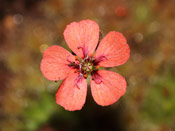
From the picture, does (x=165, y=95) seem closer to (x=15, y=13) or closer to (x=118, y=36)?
(x=118, y=36)

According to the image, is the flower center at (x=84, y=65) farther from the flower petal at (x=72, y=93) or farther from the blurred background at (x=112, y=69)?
the blurred background at (x=112, y=69)

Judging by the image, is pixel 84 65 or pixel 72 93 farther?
pixel 84 65

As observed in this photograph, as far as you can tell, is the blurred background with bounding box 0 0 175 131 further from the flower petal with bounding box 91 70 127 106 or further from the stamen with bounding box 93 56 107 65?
the flower petal with bounding box 91 70 127 106

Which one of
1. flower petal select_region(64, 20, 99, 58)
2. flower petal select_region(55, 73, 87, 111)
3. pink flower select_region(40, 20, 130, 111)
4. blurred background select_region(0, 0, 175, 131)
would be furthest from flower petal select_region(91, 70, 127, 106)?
blurred background select_region(0, 0, 175, 131)

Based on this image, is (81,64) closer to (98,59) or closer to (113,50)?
(98,59)

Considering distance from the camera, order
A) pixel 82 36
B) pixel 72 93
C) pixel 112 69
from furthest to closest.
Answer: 1. pixel 112 69
2. pixel 82 36
3. pixel 72 93

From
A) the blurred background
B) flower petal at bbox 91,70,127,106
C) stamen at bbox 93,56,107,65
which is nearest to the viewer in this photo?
flower petal at bbox 91,70,127,106

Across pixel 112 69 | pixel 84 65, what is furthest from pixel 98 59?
pixel 112 69

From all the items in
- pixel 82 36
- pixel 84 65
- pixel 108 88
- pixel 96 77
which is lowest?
pixel 108 88

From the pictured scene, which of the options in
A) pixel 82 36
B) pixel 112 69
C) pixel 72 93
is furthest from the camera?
pixel 112 69
